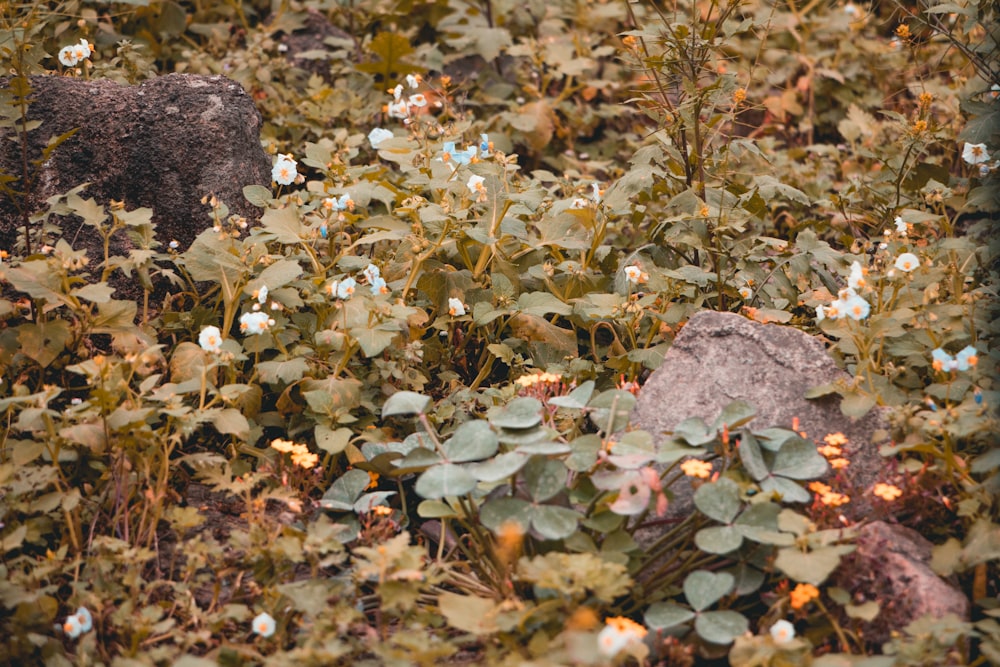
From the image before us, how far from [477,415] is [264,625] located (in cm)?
101

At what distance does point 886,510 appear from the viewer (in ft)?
7.97

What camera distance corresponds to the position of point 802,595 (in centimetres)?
213

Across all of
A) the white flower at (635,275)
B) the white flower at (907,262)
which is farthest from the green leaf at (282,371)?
the white flower at (907,262)

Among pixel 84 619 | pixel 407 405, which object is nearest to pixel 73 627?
pixel 84 619

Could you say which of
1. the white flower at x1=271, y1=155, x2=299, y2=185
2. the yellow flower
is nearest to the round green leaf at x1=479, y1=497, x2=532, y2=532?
the yellow flower

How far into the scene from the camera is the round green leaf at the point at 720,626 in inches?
84.6

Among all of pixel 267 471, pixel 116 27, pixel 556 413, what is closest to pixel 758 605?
pixel 556 413

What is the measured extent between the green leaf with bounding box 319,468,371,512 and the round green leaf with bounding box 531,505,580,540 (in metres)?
0.57

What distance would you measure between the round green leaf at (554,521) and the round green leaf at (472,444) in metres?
0.19

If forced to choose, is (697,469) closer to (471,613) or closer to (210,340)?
(471,613)

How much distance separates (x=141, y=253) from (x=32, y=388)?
521 millimetres

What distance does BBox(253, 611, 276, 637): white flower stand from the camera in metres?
2.21

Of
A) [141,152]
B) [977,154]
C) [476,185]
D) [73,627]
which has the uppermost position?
[977,154]

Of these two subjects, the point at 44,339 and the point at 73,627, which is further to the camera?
the point at 44,339
